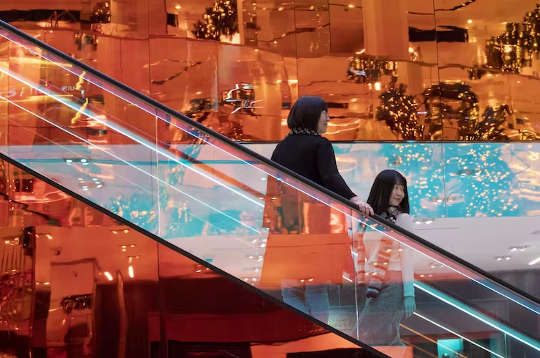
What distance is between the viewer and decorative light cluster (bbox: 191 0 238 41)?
32.7ft

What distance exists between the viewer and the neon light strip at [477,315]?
6.20 meters

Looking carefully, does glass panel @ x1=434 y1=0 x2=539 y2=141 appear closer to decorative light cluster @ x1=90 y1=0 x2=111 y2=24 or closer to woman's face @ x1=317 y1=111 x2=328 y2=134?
decorative light cluster @ x1=90 y1=0 x2=111 y2=24

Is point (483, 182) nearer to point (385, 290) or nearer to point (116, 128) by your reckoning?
point (385, 290)

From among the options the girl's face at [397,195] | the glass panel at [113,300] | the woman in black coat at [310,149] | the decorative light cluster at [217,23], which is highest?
the decorative light cluster at [217,23]

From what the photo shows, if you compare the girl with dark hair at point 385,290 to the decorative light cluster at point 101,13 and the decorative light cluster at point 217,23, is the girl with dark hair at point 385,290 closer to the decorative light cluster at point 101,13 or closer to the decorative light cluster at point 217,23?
the decorative light cluster at point 217,23

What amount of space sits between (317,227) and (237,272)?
0.70 metres

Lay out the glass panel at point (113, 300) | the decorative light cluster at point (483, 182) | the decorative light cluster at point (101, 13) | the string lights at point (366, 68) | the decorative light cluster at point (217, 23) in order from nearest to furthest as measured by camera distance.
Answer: the glass panel at point (113, 300) < the decorative light cluster at point (101, 13) < the decorative light cluster at point (217, 23) < the string lights at point (366, 68) < the decorative light cluster at point (483, 182)

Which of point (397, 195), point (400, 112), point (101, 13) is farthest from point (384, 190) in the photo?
point (101, 13)

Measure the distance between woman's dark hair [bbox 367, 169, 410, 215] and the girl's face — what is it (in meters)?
0.02

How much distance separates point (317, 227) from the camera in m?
6.21

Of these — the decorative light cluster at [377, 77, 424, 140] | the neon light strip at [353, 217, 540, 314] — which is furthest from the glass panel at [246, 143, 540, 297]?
the neon light strip at [353, 217, 540, 314]

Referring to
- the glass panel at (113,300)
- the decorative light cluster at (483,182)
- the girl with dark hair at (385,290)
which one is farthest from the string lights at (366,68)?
the girl with dark hair at (385,290)

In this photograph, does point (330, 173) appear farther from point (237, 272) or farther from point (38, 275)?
point (38, 275)

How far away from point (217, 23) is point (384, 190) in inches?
161
